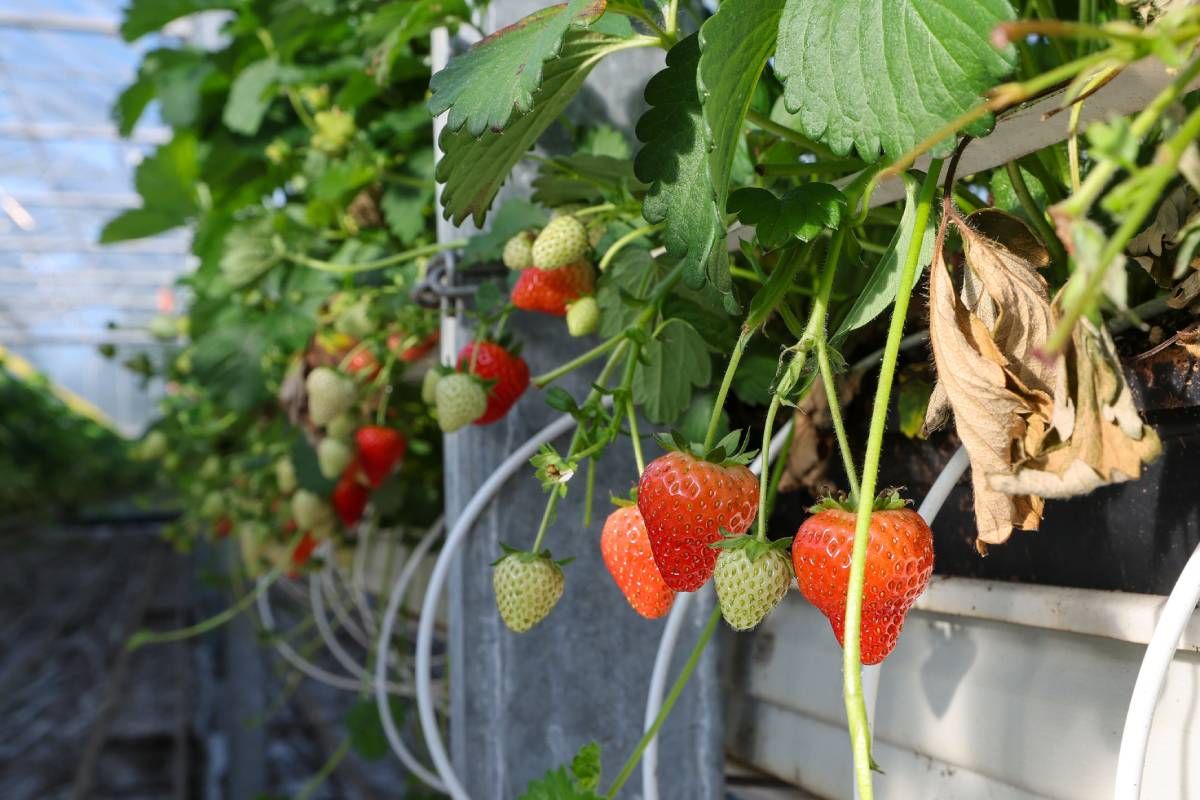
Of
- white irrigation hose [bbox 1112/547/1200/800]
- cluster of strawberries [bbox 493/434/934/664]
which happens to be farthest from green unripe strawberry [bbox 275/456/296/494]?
white irrigation hose [bbox 1112/547/1200/800]

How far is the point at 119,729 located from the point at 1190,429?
177 inches

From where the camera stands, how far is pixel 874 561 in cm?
39

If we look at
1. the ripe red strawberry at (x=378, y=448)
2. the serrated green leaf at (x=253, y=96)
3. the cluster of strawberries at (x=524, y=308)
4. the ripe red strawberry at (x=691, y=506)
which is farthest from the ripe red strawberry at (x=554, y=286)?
the serrated green leaf at (x=253, y=96)

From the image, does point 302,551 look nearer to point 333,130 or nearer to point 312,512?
point 312,512

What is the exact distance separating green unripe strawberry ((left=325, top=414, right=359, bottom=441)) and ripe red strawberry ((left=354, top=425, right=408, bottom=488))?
0.02 meters

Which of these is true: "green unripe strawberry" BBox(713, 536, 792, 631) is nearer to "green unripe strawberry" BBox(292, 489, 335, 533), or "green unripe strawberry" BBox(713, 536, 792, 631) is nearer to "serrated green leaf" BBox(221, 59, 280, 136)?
"green unripe strawberry" BBox(292, 489, 335, 533)

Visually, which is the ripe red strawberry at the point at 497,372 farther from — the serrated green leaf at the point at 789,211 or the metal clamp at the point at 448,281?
the serrated green leaf at the point at 789,211

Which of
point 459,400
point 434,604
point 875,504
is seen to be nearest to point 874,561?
point 875,504

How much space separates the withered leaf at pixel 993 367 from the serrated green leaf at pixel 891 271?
0.02m

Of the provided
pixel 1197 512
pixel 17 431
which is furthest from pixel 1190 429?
pixel 17 431

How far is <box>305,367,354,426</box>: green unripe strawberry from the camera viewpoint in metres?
1.05

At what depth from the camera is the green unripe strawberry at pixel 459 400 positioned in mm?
698

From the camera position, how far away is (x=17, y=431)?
10203 mm

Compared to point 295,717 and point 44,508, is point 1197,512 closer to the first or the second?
point 295,717
